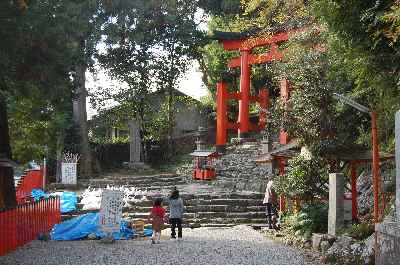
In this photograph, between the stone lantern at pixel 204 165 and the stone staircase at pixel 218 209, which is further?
the stone lantern at pixel 204 165

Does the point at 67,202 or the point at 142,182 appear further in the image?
the point at 142,182

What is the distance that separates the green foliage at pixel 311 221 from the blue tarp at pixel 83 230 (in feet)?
15.3

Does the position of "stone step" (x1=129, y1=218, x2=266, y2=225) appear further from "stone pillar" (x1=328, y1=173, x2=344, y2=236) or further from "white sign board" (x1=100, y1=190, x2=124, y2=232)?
"stone pillar" (x1=328, y1=173, x2=344, y2=236)

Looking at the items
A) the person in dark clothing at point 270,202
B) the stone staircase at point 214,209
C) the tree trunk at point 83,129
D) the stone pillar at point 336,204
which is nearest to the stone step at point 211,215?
the stone staircase at point 214,209

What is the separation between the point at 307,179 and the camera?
1378 centimetres

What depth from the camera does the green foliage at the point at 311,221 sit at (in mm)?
12719

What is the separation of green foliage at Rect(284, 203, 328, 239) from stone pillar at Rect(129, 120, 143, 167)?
62.4 ft

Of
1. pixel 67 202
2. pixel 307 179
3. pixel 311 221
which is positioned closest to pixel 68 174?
pixel 67 202

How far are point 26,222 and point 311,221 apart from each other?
7129mm

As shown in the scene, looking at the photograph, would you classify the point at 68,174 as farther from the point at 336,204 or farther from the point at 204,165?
the point at 336,204

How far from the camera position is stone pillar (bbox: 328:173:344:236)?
11.6m

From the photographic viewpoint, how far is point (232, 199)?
19562 mm

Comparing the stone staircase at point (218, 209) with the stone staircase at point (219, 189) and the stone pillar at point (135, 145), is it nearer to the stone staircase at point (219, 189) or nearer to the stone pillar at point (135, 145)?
the stone staircase at point (219, 189)

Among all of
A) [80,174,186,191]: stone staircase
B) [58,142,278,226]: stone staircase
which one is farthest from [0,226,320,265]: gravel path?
[80,174,186,191]: stone staircase
